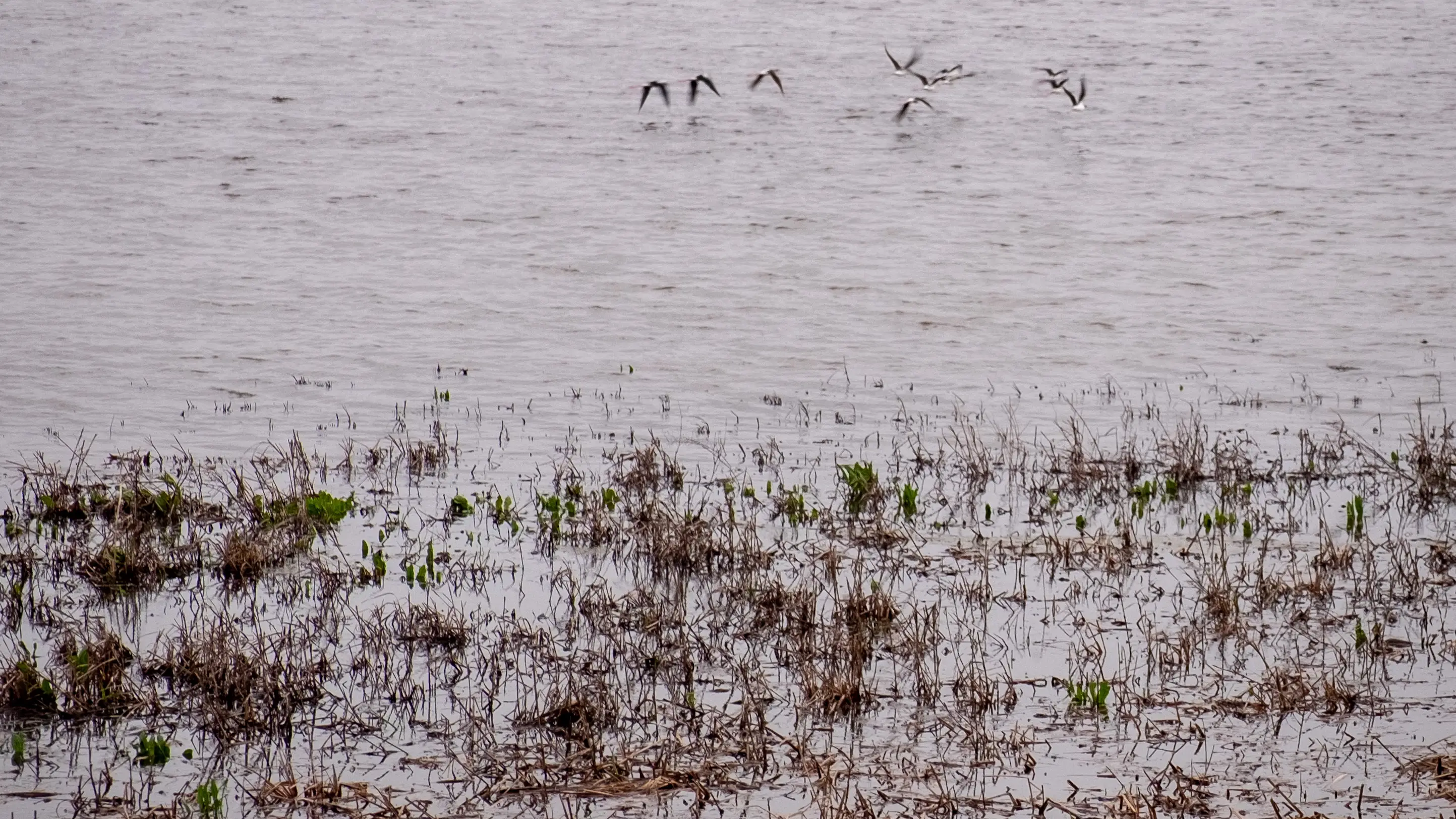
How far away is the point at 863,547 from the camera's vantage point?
9.83m

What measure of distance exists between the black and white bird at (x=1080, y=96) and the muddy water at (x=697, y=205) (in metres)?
0.49

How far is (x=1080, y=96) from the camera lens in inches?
1596

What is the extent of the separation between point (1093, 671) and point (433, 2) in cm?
4606

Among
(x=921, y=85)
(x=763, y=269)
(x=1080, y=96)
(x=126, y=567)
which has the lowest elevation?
(x=126, y=567)

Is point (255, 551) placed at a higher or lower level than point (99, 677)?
higher

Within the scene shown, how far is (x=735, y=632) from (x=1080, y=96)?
115ft

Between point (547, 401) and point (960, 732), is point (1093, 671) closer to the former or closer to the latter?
point (960, 732)

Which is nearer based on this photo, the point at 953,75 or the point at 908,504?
the point at 908,504

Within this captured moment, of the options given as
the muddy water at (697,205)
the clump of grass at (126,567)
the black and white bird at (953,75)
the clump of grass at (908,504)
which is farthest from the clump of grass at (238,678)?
the black and white bird at (953,75)

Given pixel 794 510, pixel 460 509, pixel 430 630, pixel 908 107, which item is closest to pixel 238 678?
pixel 430 630

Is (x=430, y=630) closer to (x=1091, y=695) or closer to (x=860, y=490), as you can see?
(x=1091, y=695)

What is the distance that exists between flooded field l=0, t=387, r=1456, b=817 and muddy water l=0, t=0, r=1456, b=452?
12.3ft

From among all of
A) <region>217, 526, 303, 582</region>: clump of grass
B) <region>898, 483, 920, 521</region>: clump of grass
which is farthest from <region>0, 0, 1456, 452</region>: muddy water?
<region>898, 483, 920, 521</region>: clump of grass

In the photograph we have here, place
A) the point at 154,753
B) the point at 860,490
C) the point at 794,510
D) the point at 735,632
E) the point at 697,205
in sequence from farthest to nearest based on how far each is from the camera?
the point at 697,205 → the point at 860,490 → the point at 794,510 → the point at 735,632 → the point at 154,753
